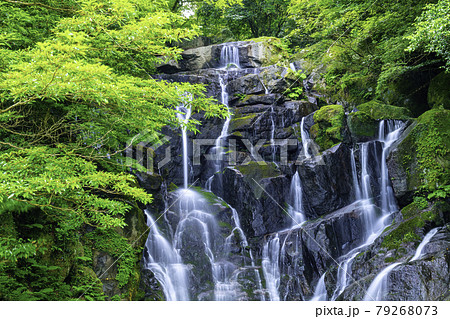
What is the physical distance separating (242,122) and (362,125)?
5.32m

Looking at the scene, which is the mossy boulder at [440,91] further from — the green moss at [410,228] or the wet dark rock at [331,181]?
the green moss at [410,228]

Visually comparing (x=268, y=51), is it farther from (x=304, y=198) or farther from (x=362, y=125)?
Result: (x=304, y=198)

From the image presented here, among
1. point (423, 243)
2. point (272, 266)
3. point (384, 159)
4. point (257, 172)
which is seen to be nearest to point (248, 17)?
point (257, 172)

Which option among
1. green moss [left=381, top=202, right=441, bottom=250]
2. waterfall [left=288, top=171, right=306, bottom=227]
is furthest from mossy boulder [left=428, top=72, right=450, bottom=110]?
waterfall [left=288, top=171, right=306, bottom=227]

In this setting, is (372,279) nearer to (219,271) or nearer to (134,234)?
(219,271)

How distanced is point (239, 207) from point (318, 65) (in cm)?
1032

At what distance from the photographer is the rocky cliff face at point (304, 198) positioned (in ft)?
27.5

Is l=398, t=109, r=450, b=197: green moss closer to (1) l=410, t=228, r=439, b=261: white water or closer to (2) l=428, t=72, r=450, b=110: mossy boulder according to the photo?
(1) l=410, t=228, r=439, b=261: white water

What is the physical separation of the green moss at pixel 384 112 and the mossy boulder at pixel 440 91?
3.15 ft

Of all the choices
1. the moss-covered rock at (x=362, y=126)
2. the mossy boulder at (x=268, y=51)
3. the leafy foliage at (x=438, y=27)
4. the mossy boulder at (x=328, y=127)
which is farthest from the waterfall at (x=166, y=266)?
the mossy boulder at (x=268, y=51)

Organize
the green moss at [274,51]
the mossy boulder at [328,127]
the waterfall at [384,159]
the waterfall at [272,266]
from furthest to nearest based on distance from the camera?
the green moss at [274,51] → the mossy boulder at [328,127] → the waterfall at [384,159] → the waterfall at [272,266]

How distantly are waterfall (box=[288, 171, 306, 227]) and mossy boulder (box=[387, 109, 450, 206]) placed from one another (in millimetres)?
3413

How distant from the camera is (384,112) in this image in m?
12.0

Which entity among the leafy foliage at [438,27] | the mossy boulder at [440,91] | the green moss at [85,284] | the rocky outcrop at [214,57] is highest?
the rocky outcrop at [214,57]
